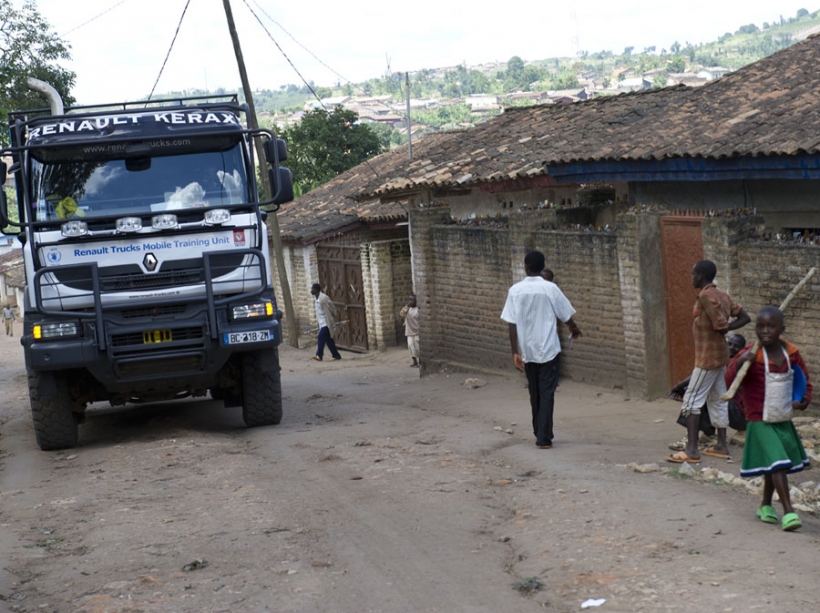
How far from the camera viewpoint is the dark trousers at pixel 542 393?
8.63 metres

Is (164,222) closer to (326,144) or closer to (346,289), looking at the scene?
(346,289)

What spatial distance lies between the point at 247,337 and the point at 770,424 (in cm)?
527

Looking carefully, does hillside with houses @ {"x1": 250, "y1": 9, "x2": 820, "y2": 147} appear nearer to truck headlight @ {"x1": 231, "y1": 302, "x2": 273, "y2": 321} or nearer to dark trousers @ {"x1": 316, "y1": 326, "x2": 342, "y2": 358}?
dark trousers @ {"x1": 316, "y1": 326, "x2": 342, "y2": 358}

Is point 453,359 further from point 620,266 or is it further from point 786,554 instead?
point 786,554

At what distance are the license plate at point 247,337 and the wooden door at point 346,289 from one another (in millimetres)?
13017

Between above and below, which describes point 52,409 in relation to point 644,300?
below

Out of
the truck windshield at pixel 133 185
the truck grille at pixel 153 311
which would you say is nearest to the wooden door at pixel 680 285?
the truck windshield at pixel 133 185

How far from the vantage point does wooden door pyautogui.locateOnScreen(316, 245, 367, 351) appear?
76.3 ft

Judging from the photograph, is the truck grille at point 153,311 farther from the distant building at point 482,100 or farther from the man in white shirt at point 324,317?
the distant building at point 482,100

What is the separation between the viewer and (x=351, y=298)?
77.6 ft

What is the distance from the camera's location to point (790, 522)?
581 cm

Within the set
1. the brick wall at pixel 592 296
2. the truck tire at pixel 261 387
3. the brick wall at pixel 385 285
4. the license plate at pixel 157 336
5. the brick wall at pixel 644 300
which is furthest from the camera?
the brick wall at pixel 385 285

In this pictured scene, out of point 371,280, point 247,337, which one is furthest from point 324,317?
point 247,337

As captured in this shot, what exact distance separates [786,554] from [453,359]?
954cm
